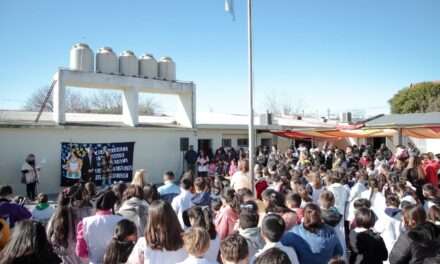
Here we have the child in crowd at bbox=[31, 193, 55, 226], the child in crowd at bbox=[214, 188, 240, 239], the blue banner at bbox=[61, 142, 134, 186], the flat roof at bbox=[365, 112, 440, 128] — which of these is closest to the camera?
the child in crowd at bbox=[214, 188, 240, 239]

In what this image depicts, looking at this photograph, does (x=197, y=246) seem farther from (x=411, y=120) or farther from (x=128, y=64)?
(x=411, y=120)

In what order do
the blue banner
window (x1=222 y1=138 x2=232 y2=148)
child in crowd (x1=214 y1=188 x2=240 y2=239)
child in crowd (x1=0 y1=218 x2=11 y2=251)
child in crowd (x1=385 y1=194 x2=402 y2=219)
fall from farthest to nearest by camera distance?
window (x1=222 y1=138 x2=232 y2=148), the blue banner, child in crowd (x1=385 y1=194 x2=402 y2=219), child in crowd (x1=214 y1=188 x2=240 y2=239), child in crowd (x1=0 y1=218 x2=11 y2=251)

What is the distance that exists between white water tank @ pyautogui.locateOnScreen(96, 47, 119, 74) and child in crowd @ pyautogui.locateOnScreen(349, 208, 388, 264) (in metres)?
14.3

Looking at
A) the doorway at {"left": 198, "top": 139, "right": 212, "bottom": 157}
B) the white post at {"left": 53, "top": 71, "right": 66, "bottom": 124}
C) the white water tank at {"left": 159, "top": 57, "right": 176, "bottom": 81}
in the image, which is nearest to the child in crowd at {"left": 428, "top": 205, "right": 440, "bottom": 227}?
the white post at {"left": 53, "top": 71, "right": 66, "bottom": 124}

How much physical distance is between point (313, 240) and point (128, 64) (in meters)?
15.1

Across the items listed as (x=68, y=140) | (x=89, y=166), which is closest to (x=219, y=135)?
(x=89, y=166)

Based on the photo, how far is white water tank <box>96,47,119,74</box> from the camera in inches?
655

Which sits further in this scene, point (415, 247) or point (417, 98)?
point (417, 98)

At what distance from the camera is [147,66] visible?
18125 millimetres

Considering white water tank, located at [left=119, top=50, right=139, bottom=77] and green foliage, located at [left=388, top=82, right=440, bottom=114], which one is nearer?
white water tank, located at [left=119, top=50, right=139, bottom=77]

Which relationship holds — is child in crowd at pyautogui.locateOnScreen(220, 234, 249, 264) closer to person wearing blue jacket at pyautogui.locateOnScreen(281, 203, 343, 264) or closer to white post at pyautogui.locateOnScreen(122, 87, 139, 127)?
person wearing blue jacket at pyautogui.locateOnScreen(281, 203, 343, 264)

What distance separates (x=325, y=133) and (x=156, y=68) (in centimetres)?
1002

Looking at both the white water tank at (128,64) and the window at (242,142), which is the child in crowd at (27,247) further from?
the window at (242,142)

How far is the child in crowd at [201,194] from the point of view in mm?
6137
